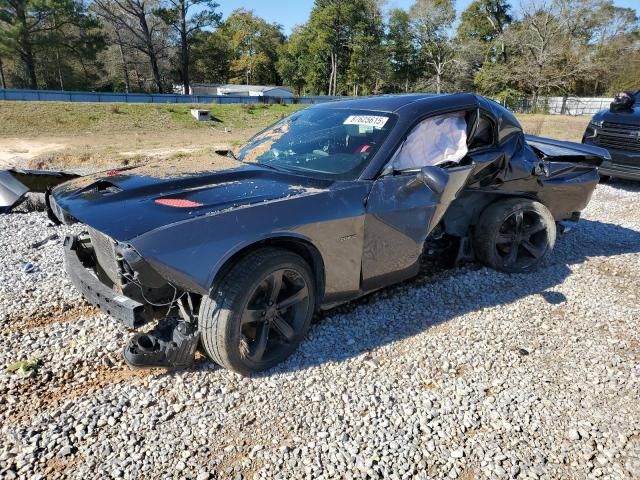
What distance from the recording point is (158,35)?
154 feet

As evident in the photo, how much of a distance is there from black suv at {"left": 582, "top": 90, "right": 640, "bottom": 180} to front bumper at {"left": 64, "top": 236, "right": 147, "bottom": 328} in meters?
8.03

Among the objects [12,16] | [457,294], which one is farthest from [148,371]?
[12,16]

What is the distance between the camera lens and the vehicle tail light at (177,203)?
2.64 metres

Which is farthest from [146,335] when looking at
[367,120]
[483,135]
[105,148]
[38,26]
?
[38,26]

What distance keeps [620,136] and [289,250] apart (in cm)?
771

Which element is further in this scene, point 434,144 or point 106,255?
point 434,144

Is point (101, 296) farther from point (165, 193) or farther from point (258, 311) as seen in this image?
point (258, 311)

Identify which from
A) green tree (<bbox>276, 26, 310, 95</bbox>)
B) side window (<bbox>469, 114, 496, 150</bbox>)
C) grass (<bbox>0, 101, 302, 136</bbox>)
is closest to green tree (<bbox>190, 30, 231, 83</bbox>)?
green tree (<bbox>276, 26, 310, 95</bbox>)

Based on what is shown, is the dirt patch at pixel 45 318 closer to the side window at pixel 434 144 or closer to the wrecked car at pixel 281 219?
the wrecked car at pixel 281 219

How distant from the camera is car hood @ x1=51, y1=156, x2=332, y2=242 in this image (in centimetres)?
250

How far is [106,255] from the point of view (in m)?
2.81

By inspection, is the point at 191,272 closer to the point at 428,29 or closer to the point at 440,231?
the point at 440,231

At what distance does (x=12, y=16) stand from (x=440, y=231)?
47.0 metres

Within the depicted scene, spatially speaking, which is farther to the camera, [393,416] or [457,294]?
[457,294]
